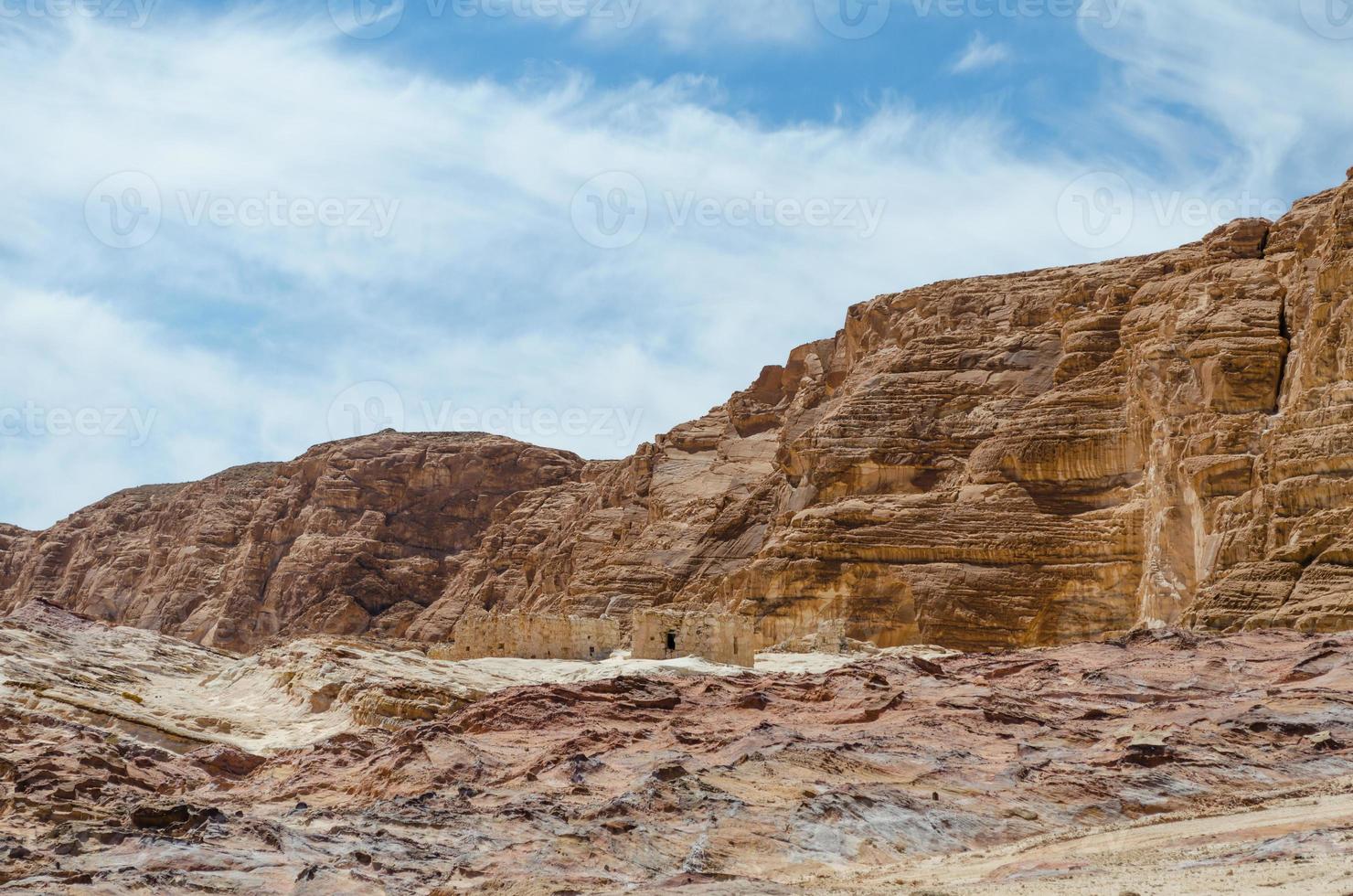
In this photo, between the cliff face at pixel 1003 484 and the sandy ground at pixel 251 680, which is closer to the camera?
the sandy ground at pixel 251 680

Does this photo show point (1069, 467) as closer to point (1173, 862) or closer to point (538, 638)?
point (538, 638)

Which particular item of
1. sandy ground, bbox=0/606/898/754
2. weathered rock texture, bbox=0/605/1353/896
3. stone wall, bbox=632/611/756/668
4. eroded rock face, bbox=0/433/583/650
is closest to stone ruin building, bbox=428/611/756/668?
stone wall, bbox=632/611/756/668

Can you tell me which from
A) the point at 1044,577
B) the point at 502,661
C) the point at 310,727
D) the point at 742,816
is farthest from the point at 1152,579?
the point at 742,816

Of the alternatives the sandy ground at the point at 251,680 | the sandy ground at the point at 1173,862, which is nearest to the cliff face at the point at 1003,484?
the sandy ground at the point at 251,680

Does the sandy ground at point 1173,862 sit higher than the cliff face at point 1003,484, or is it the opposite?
the cliff face at point 1003,484

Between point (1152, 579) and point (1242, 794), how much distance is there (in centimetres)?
3431

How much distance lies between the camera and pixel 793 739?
25.8 meters

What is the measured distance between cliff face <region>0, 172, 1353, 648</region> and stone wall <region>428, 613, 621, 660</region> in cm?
1750

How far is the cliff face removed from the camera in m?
49.2

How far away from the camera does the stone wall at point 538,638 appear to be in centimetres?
4919

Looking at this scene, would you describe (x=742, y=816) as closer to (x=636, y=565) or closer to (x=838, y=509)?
(x=838, y=509)

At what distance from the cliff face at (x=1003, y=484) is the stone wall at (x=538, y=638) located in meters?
17.5

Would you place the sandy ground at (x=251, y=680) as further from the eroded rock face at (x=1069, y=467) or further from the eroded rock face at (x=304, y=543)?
the eroded rock face at (x=304, y=543)

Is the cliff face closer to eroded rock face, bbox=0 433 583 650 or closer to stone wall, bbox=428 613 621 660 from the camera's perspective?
eroded rock face, bbox=0 433 583 650
